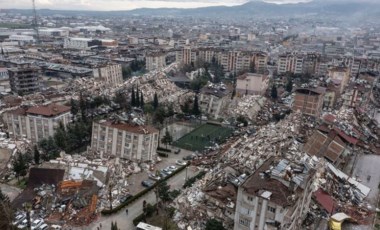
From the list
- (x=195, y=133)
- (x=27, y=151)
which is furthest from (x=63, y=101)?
(x=195, y=133)

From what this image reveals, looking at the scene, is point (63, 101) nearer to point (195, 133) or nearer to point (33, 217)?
point (195, 133)

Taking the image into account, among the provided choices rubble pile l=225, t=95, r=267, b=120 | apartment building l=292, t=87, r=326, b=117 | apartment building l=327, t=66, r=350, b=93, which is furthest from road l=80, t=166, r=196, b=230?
apartment building l=327, t=66, r=350, b=93

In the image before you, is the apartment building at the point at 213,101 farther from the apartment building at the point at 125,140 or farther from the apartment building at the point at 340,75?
the apartment building at the point at 340,75

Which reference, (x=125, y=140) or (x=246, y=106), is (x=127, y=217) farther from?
(x=246, y=106)

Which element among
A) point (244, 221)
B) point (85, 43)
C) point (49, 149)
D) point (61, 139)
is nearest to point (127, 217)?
point (244, 221)

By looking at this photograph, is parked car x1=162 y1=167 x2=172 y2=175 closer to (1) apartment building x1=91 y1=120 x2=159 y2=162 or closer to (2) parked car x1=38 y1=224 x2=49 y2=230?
(1) apartment building x1=91 y1=120 x2=159 y2=162

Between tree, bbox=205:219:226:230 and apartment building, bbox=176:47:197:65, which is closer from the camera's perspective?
tree, bbox=205:219:226:230

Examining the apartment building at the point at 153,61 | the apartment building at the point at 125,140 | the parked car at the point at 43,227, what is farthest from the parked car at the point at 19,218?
the apartment building at the point at 153,61
